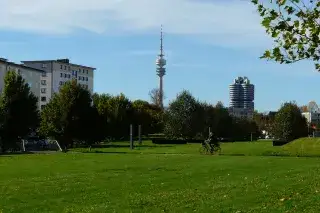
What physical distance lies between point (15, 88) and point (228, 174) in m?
45.7

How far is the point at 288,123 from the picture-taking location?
78750mm

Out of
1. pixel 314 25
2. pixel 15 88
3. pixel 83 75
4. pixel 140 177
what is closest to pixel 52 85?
pixel 83 75

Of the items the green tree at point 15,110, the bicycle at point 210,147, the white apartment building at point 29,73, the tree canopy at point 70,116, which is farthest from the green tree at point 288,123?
the white apartment building at point 29,73

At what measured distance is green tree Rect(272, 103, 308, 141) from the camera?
7875 cm

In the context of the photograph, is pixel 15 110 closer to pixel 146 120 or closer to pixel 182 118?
pixel 182 118

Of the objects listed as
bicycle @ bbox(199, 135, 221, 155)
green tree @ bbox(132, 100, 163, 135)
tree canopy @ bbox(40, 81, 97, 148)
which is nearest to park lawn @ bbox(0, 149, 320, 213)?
bicycle @ bbox(199, 135, 221, 155)

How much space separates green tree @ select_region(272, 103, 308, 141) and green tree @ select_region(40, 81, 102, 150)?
1285 inches

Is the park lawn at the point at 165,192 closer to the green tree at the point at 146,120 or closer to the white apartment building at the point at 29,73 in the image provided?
the green tree at the point at 146,120

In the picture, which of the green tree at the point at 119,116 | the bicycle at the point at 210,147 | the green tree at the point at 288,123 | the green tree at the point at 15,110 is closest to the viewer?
the bicycle at the point at 210,147

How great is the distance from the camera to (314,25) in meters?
6.09

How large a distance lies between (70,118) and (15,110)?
857 cm

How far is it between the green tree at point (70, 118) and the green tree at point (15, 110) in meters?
4.20

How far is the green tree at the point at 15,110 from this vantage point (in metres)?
59.9

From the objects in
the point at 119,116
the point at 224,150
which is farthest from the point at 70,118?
the point at 119,116
